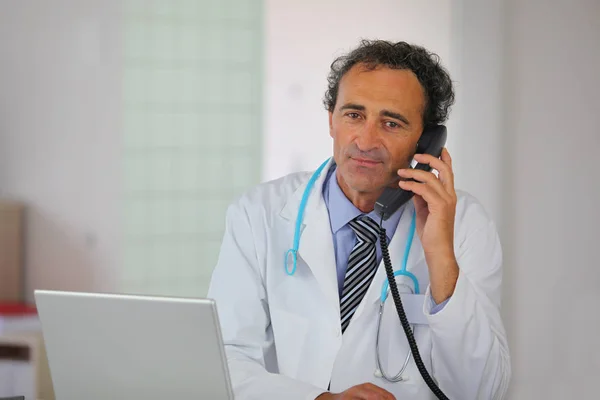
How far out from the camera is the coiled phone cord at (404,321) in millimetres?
1729

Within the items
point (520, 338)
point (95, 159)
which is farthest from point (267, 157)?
point (520, 338)

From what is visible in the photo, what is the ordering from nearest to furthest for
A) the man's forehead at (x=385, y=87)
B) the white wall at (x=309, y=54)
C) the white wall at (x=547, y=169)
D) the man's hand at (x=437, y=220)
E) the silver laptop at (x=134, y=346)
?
1. the silver laptop at (x=134, y=346)
2. the man's hand at (x=437, y=220)
3. the man's forehead at (x=385, y=87)
4. the white wall at (x=547, y=169)
5. the white wall at (x=309, y=54)

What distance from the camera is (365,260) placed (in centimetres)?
190

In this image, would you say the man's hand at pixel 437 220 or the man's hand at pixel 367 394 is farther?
the man's hand at pixel 437 220

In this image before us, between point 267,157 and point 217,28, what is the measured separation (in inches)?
24.9

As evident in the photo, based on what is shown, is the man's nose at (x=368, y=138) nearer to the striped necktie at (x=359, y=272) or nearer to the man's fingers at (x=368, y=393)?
the striped necktie at (x=359, y=272)

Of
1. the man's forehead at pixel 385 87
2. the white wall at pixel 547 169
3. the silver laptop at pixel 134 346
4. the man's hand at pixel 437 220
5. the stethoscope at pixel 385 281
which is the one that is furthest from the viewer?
the white wall at pixel 547 169

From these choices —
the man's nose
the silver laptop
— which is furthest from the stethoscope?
the silver laptop

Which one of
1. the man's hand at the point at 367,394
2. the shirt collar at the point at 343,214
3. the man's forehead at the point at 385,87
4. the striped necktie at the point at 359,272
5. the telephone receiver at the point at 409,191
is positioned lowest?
the man's hand at the point at 367,394

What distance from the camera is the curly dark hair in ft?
6.35

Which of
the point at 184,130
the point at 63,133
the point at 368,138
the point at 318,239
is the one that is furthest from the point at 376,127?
A: the point at 63,133

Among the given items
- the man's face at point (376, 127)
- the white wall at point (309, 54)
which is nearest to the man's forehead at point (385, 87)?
the man's face at point (376, 127)

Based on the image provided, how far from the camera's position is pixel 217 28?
3.63m

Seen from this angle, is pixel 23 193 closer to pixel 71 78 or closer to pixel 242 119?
pixel 71 78
